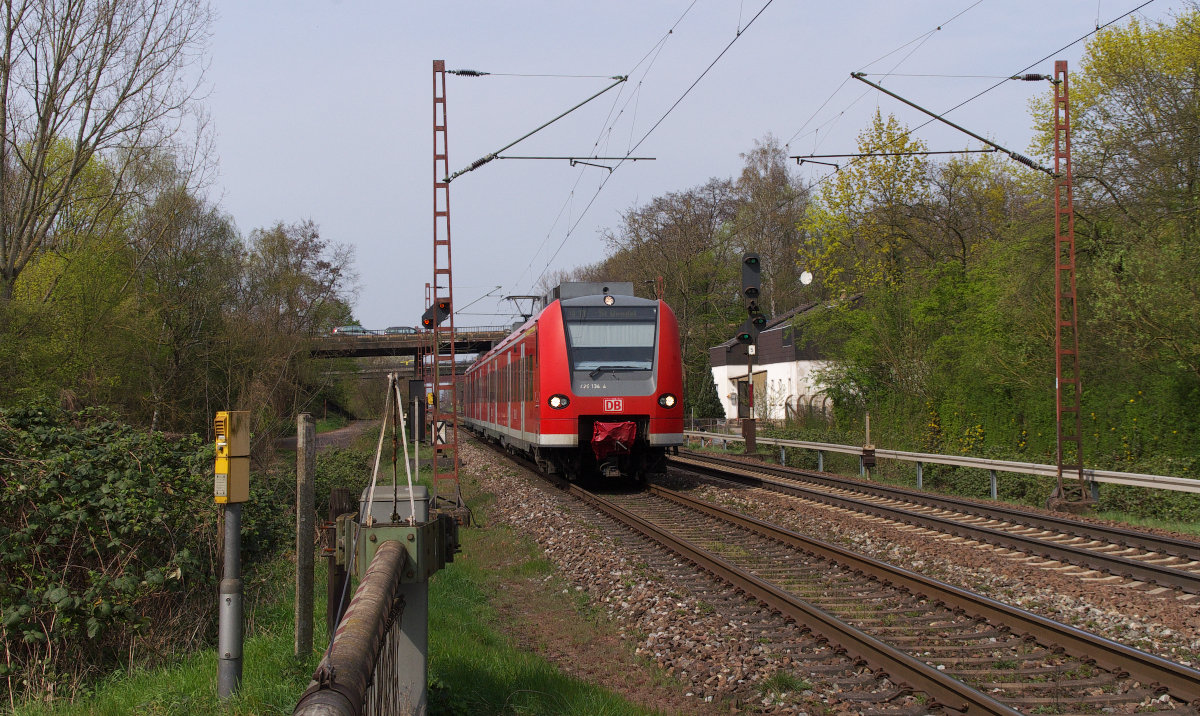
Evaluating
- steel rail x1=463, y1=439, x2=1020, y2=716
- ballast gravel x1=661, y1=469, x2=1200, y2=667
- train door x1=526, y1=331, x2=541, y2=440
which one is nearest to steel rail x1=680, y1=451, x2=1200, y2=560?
ballast gravel x1=661, y1=469, x2=1200, y2=667

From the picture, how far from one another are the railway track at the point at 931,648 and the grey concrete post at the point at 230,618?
339cm

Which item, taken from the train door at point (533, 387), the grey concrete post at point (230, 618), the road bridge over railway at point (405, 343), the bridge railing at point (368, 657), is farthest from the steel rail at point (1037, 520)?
the road bridge over railway at point (405, 343)

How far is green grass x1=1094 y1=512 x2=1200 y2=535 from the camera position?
11.7 m

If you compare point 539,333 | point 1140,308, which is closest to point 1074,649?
point 539,333

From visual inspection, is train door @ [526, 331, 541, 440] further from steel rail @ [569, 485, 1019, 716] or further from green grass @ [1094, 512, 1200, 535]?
green grass @ [1094, 512, 1200, 535]

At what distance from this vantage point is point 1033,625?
20.5ft

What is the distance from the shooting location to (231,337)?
21781 millimetres

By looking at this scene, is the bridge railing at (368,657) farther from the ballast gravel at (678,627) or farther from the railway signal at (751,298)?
the railway signal at (751,298)

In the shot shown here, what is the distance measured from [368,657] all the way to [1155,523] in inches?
518

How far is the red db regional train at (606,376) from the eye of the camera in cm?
1493

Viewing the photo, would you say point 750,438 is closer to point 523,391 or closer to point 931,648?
point 523,391

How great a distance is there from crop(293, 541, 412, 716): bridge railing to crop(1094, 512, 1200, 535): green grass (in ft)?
36.8

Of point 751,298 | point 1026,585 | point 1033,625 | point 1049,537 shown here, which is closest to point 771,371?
point 751,298

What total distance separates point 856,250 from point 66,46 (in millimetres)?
24489
